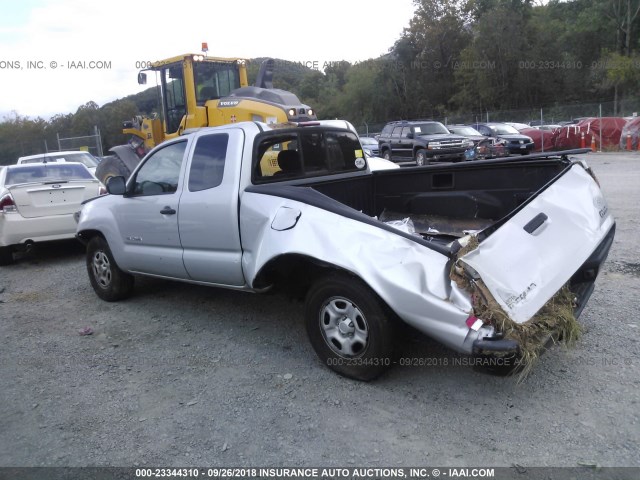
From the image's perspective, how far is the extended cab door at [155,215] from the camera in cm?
527

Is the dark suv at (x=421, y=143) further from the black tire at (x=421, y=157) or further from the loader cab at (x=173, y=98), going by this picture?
the loader cab at (x=173, y=98)

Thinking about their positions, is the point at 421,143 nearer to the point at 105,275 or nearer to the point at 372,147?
the point at 372,147

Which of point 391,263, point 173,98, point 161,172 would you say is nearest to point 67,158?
point 173,98

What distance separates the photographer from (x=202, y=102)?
40.0 feet

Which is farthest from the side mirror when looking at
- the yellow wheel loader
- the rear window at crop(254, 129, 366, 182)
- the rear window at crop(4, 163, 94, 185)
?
the yellow wheel loader

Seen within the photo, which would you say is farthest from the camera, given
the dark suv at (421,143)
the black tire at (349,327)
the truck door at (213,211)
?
the dark suv at (421,143)

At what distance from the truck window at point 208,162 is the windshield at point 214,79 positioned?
7.53 meters

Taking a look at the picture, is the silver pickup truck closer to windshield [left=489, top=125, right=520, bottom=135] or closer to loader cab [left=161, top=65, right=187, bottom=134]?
loader cab [left=161, top=65, right=187, bottom=134]

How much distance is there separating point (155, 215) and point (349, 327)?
99.3 inches

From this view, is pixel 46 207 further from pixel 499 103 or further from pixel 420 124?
pixel 499 103

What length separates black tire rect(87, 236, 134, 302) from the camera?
20.3 feet

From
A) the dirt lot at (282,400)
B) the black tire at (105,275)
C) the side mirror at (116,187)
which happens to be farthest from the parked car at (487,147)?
the side mirror at (116,187)

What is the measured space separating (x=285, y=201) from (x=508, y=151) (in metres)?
19.9

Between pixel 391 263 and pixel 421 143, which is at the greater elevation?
pixel 421 143
